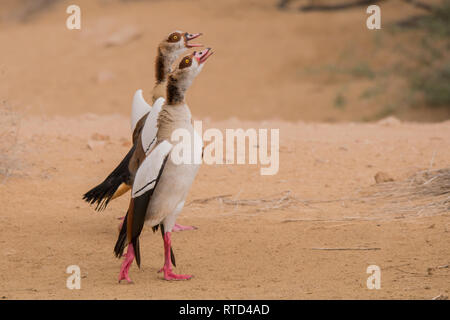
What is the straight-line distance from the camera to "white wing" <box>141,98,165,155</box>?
4617 mm

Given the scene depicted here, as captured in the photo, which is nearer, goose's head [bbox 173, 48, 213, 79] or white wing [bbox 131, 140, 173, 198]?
white wing [bbox 131, 140, 173, 198]

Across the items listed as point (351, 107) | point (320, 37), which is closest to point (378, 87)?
point (351, 107)

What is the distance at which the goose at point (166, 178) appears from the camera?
390 cm

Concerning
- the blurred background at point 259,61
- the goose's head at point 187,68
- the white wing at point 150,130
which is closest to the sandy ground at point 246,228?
the white wing at point 150,130

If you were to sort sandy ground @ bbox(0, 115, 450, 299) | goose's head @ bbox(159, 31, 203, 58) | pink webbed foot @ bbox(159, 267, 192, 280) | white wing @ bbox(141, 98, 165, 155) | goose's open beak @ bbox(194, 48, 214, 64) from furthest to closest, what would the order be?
goose's head @ bbox(159, 31, 203, 58)
white wing @ bbox(141, 98, 165, 155)
goose's open beak @ bbox(194, 48, 214, 64)
pink webbed foot @ bbox(159, 267, 192, 280)
sandy ground @ bbox(0, 115, 450, 299)

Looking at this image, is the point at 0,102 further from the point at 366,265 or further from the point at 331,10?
the point at 331,10

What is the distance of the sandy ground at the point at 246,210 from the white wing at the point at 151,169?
0.53 meters

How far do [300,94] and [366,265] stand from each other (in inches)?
343

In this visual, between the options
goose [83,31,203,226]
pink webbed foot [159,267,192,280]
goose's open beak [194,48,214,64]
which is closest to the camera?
pink webbed foot [159,267,192,280]

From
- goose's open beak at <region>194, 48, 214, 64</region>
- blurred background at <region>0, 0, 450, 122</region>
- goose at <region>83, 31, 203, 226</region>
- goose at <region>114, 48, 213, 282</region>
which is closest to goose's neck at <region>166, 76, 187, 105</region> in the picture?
goose at <region>114, 48, 213, 282</region>

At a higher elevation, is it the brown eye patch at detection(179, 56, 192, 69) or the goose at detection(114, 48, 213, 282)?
the brown eye patch at detection(179, 56, 192, 69)

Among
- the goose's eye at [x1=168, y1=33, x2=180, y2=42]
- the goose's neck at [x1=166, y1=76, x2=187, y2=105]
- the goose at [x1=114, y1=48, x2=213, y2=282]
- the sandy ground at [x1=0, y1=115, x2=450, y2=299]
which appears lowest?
the sandy ground at [x1=0, y1=115, x2=450, y2=299]

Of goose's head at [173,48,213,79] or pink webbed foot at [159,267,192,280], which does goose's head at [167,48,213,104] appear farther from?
pink webbed foot at [159,267,192,280]

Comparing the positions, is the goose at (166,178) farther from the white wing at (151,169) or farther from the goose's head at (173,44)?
the goose's head at (173,44)
